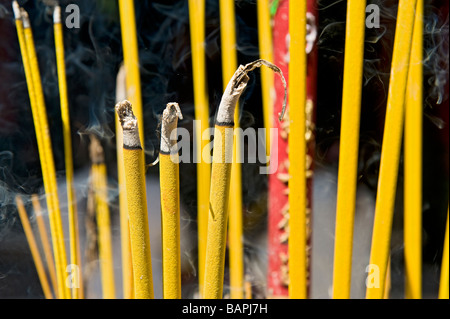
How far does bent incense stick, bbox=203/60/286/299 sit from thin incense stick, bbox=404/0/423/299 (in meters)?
0.30

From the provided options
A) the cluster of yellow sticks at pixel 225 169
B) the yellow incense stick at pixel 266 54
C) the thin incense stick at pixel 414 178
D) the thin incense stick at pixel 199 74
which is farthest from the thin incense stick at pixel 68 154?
the thin incense stick at pixel 414 178

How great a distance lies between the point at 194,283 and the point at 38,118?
39 centimetres

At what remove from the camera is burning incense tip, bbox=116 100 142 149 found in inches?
18.4

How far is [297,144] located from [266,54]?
0.16 metres

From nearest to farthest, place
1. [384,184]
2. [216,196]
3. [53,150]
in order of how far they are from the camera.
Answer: [216,196] < [384,184] < [53,150]

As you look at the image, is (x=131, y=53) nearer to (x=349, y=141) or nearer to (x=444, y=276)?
(x=349, y=141)

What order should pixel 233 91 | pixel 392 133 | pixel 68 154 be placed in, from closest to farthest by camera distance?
pixel 233 91, pixel 392 133, pixel 68 154

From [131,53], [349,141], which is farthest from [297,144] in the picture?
[131,53]

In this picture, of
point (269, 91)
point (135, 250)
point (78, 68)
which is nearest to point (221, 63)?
point (269, 91)

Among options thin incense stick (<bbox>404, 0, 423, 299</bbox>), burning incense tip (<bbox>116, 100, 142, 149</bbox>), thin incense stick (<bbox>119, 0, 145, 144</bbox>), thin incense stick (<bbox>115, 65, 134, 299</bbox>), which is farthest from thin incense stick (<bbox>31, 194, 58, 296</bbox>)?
thin incense stick (<bbox>404, 0, 423, 299</bbox>)

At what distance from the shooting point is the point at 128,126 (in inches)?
18.5

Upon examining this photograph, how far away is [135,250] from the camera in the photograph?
0.52 meters

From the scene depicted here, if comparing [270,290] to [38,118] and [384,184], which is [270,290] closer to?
[384,184]

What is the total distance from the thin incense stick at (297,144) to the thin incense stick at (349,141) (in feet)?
0.18
